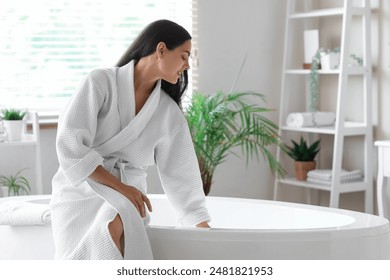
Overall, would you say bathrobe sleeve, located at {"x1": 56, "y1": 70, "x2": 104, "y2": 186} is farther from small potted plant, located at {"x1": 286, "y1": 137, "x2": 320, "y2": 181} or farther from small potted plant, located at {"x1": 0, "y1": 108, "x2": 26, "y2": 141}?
small potted plant, located at {"x1": 286, "y1": 137, "x2": 320, "y2": 181}

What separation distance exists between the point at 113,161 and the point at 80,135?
21 cm

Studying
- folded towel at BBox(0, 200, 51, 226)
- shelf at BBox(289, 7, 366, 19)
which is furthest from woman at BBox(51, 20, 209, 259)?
shelf at BBox(289, 7, 366, 19)

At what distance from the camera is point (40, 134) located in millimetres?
4555

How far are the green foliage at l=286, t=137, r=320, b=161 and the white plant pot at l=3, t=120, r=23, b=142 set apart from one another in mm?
1662

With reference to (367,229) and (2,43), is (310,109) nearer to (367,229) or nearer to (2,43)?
(2,43)

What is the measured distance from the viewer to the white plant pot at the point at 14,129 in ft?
13.8

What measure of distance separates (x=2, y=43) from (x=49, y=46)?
0.27 m

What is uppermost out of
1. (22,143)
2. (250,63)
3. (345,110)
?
(250,63)

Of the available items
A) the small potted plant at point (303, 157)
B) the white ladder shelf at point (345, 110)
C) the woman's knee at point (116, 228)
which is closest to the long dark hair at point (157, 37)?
the woman's knee at point (116, 228)

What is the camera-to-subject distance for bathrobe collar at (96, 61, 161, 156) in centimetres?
281

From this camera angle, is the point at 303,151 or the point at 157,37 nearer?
the point at 157,37

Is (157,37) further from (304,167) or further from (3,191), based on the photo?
(304,167)

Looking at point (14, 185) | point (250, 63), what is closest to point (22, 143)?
point (14, 185)

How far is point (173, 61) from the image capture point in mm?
2770
